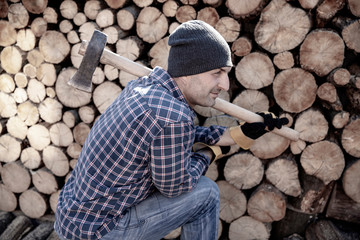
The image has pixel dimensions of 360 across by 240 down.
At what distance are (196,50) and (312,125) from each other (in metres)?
1.12

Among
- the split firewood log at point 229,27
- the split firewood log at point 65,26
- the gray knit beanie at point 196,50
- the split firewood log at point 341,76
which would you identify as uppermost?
the gray knit beanie at point 196,50

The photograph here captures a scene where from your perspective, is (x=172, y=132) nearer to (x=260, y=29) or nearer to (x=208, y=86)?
(x=208, y=86)

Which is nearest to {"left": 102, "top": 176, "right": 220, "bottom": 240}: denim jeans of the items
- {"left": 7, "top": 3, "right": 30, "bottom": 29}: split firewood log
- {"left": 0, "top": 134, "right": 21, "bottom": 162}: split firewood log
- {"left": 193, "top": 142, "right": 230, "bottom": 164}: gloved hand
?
{"left": 193, "top": 142, "right": 230, "bottom": 164}: gloved hand

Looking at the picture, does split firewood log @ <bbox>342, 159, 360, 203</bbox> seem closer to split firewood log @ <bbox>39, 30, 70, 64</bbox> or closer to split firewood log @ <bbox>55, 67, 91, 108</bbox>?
split firewood log @ <bbox>55, 67, 91, 108</bbox>

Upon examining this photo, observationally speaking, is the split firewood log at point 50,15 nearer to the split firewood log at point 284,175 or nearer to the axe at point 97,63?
the axe at point 97,63

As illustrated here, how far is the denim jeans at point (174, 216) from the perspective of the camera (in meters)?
1.50

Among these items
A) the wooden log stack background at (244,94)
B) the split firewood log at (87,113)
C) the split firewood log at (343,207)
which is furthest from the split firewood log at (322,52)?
the split firewood log at (87,113)

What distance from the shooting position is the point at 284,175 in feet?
7.33

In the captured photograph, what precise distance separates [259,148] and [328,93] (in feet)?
1.99

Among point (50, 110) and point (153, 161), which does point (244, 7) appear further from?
point (50, 110)

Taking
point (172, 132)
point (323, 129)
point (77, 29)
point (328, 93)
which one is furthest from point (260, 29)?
point (77, 29)

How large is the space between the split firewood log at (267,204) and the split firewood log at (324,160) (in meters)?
0.29

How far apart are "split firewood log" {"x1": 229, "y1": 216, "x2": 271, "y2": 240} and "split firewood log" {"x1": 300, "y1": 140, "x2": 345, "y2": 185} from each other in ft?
1.94

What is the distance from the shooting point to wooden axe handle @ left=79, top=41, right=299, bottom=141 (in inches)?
73.9
